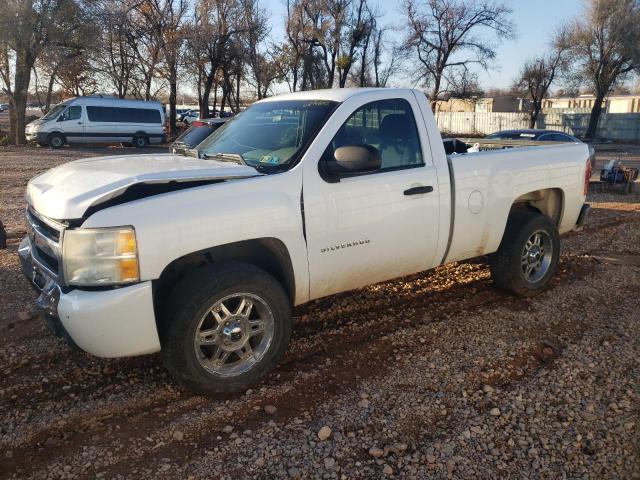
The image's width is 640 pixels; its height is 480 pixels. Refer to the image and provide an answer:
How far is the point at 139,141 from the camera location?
26406 mm

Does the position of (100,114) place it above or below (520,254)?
above

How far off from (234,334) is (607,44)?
1575 inches

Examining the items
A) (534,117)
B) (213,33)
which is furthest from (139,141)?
(534,117)

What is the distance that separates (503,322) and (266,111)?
276cm

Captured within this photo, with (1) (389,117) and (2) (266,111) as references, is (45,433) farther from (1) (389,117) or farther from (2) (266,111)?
(1) (389,117)

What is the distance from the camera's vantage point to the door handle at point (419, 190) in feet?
13.4

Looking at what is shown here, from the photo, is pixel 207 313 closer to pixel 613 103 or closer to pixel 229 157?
pixel 229 157

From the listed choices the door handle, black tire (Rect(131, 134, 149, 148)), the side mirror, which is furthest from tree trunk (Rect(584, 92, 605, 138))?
the side mirror

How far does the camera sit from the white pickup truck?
302 centimetres

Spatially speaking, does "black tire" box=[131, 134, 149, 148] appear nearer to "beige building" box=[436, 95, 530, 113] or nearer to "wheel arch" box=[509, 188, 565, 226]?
"beige building" box=[436, 95, 530, 113]

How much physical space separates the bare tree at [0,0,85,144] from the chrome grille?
2450cm

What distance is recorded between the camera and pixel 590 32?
35906 mm

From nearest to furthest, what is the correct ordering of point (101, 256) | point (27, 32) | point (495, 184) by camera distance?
point (101, 256), point (495, 184), point (27, 32)

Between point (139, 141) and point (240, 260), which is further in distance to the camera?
point (139, 141)
